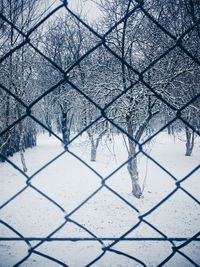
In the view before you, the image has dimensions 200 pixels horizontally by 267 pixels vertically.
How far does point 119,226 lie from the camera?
6.34 m

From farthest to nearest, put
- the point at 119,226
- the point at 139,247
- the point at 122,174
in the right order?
1. the point at 122,174
2. the point at 119,226
3. the point at 139,247

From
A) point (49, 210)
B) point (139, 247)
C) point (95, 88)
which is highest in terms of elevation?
point (95, 88)

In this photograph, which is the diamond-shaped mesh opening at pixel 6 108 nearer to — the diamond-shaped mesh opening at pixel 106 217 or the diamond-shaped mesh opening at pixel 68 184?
the diamond-shaped mesh opening at pixel 68 184

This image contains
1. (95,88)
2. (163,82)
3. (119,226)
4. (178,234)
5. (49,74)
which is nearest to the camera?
(178,234)

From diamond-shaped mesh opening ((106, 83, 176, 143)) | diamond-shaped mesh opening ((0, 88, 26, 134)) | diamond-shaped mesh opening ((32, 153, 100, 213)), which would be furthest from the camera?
diamond-shaped mesh opening ((0, 88, 26, 134))

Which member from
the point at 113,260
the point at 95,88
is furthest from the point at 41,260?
the point at 95,88

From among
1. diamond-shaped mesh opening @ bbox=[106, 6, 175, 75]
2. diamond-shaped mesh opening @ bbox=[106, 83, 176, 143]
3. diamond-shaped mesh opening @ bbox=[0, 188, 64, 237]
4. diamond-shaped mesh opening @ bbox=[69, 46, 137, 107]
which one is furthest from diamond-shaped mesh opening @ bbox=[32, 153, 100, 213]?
diamond-shaped mesh opening @ bbox=[106, 6, 175, 75]

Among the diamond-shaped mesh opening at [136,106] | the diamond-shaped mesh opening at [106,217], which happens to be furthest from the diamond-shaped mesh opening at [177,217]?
the diamond-shaped mesh opening at [136,106]

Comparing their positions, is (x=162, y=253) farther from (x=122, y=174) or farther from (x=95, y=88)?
(x=122, y=174)

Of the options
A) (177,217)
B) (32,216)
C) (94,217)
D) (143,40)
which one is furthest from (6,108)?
(177,217)

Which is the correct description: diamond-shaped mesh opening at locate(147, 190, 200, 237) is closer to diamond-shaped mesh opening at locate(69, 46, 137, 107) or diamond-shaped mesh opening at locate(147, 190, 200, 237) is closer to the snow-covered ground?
the snow-covered ground

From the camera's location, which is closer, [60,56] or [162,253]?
[162,253]

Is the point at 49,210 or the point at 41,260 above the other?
the point at 49,210

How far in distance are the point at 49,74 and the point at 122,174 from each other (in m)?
12.1
